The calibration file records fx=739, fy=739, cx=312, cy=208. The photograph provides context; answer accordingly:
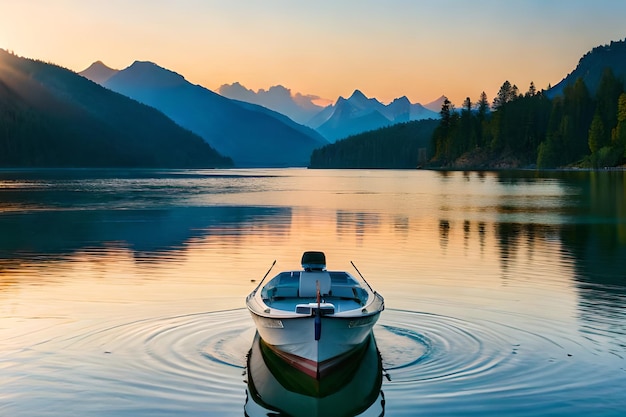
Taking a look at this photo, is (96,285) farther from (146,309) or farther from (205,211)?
(205,211)

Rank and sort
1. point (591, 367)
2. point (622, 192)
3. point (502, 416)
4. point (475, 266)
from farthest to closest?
point (622, 192), point (475, 266), point (591, 367), point (502, 416)

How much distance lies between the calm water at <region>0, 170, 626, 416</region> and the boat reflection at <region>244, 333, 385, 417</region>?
0.23 feet

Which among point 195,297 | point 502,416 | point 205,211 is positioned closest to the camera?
point 502,416

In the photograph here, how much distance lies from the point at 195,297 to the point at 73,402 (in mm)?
13647

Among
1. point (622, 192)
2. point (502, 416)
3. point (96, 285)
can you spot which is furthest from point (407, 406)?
point (622, 192)

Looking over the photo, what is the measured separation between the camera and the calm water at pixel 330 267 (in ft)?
64.3

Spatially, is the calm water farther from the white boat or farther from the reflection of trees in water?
the white boat

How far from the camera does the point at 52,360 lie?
22922 mm

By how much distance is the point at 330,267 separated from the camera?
44.3 meters

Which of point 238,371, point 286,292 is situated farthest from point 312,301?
point 238,371

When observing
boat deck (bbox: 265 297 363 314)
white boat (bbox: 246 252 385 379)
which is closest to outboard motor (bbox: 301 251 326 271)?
boat deck (bbox: 265 297 363 314)

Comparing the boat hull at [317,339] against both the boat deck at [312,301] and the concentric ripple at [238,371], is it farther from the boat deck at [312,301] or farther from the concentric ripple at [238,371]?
the boat deck at [312,301]

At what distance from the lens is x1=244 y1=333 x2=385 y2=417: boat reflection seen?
18.9m

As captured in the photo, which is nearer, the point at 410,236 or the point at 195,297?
the point at 195,297
